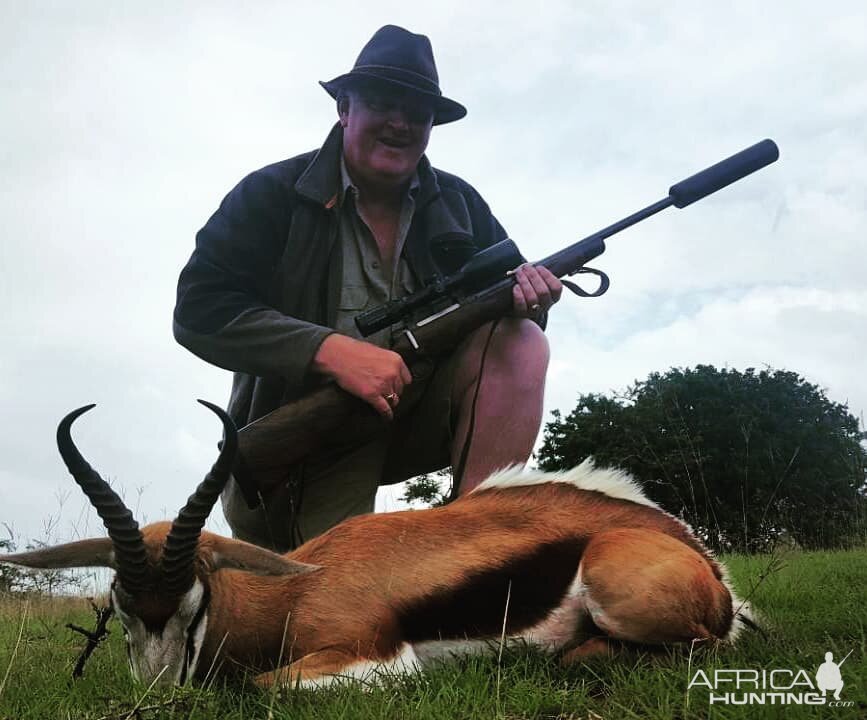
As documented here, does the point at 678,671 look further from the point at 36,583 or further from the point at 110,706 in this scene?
the point at 36,583

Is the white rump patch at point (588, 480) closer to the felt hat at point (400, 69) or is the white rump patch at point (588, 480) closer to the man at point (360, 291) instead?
the man at point (360, 291)

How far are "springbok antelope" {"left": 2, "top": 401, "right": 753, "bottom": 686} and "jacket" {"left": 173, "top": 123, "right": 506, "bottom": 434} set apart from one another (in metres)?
1.41

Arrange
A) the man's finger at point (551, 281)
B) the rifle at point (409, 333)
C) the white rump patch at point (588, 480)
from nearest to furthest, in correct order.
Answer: the white rump patch at point (588, 480) < the rifle at point (409, 333) < the man's finger at point (551, 281)

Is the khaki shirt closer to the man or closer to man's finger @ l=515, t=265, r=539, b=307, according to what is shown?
the man

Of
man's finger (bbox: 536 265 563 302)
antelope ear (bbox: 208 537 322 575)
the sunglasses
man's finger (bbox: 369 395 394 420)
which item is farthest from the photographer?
the sunglasses

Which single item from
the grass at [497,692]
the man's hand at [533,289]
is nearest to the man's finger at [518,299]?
the man's hand at [533,289]

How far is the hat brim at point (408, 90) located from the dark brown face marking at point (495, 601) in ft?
9.33

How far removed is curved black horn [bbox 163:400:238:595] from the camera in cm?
313

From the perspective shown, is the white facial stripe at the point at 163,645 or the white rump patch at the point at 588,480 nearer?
the white facial stripe at the point at 163,645

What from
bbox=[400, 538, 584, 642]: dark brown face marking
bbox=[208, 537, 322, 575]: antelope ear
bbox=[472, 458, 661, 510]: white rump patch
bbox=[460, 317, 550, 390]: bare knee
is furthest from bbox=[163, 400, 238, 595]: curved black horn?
bbox=[460, 317, 550, 390]: bare knee

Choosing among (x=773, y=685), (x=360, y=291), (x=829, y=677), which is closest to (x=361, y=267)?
(x=360, y=291)

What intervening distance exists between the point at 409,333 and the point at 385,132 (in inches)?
49.7

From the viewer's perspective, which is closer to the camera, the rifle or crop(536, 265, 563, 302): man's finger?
the rifle

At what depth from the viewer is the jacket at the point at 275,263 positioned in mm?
4832
